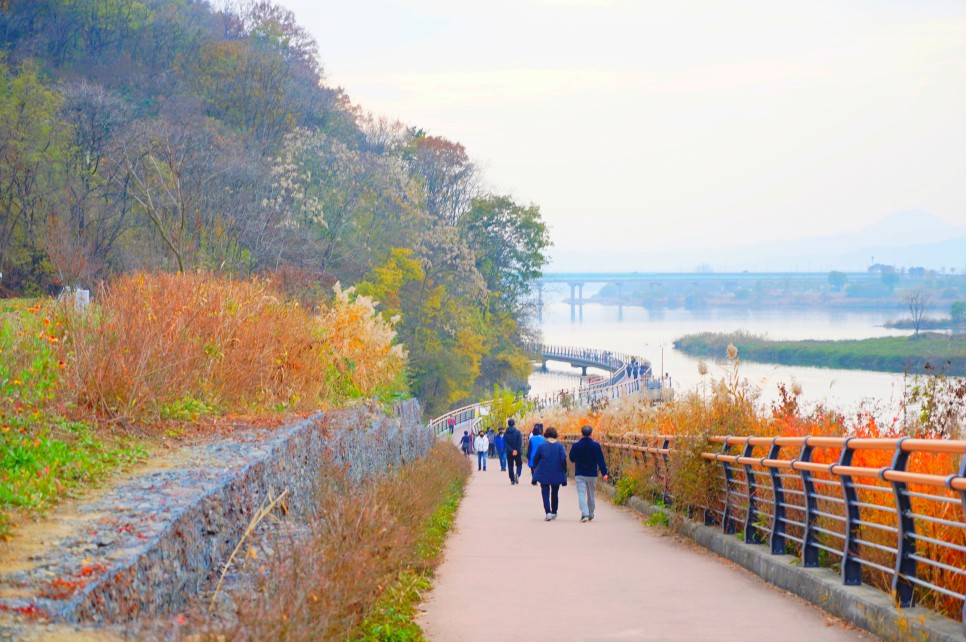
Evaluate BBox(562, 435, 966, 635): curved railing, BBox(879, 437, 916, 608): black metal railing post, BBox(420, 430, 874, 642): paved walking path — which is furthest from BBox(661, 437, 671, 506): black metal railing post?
BBox(879, 437, 916, 608): black metal railing post

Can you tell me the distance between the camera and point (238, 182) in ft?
147

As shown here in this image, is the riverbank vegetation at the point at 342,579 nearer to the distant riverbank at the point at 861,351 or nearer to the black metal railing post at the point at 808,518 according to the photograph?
the black metal railing post at the point at 808,518

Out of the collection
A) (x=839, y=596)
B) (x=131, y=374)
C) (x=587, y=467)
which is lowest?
(x=587, y=467)

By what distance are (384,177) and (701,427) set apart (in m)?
44.6

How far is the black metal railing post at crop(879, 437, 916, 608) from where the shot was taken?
6773mm

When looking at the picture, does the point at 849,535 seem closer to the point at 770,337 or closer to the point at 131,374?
the point at 131,374

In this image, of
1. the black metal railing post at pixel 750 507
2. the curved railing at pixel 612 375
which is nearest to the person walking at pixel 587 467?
the black metal railing post at pixel 750 507

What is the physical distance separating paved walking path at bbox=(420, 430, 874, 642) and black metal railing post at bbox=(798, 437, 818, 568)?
0.39 m

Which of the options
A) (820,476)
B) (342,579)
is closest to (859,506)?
(820,476)

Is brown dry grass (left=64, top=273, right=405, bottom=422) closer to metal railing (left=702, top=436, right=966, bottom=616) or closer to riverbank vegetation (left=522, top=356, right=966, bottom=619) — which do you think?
riverbank vegetation (left=522, top=356, right=966, bottom=619)

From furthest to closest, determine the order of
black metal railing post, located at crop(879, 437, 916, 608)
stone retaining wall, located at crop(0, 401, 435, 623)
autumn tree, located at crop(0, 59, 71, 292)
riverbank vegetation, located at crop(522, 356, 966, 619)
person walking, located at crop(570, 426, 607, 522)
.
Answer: autumn tree, located at crop(0, 59, 71, 292)
person walking, located at crop(570, 426, 607, 522)
riverbank vegetation, located at crop(522, 356, 966, 619)
black metal railing post, located at crop(879, 437, 916, 608)
stone retaining wall, located at crop(0, 401, 435, 623)

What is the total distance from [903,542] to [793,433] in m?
4.99

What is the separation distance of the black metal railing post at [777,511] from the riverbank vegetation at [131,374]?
5.23 meters

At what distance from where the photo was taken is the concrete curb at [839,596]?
614cm
